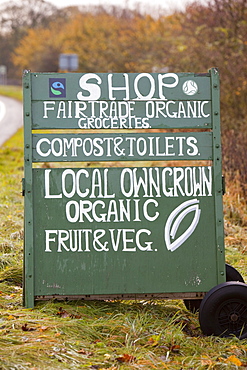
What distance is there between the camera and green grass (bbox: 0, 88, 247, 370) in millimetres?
3207

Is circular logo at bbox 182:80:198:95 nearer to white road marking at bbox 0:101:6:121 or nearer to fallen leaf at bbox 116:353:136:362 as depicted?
fallen leaf at bbox 116:353:136:362

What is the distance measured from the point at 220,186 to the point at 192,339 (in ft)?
3.58

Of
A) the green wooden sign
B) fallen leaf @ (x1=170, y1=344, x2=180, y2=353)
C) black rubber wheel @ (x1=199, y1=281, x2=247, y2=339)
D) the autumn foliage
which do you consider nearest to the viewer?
fallen leaf @ (x1=170, y1=344, x2=180, y2=353)

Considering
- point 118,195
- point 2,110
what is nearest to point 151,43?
point 2,110

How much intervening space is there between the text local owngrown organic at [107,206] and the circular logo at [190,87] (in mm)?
563

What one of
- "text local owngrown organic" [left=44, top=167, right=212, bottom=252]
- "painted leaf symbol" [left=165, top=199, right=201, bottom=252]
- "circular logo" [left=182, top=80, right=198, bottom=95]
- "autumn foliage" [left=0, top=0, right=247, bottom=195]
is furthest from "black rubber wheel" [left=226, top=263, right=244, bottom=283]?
"autumn foliage" [left=0, top=0, right=247, bottom=195]

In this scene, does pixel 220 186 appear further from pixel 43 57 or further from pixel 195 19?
pixel 43 57

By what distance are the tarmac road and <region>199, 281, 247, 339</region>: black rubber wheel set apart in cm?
1147

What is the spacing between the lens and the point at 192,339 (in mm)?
3648

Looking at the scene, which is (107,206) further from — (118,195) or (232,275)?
(232,275)

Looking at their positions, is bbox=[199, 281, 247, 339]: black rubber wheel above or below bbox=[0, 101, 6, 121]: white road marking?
below

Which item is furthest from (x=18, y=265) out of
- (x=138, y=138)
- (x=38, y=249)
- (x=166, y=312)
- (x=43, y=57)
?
(x=43, y=57)

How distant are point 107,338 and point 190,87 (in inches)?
72.6

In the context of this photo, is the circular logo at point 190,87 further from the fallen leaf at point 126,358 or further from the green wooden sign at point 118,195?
the fallen leaf at point 126,358
